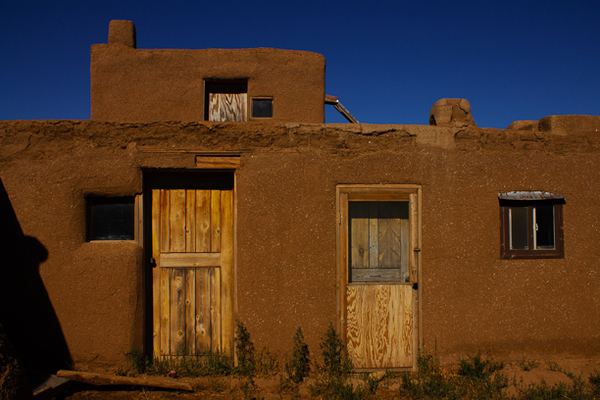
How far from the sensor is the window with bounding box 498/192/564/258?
403 centimetres

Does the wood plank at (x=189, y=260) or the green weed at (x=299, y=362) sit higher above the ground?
the wood plank at (x=189, y=260)

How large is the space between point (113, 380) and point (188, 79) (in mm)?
4009

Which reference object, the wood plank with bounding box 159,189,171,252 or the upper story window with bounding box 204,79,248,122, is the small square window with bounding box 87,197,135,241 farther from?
the upper story window with bounding box 204,79,248,122

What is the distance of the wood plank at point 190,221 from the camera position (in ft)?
13.4

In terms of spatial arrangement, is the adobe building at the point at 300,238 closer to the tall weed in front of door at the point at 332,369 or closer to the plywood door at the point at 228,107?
the tall weed in front of door at the point at 332,369

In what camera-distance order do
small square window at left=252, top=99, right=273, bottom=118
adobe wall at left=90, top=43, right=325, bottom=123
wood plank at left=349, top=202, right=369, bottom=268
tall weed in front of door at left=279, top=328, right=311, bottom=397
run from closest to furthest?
1. tall weed in front of door at left=279, top=328, right=311, bottom=397
2. wood plank at left=349, top=202, right=369, bottom=268
3. adobe wall at left=90, top=43, right=325, bottom=123
4. small square window at left=252, top=99, right=273, bottom=118

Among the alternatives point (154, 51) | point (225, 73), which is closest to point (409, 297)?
point (225, 73)

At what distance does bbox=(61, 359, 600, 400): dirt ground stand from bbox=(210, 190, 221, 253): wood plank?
1289 mm

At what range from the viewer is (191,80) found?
5699 millimetres

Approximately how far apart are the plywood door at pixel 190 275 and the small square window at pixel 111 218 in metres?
0.25

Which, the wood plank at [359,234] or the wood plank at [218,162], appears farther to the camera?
the wood plank at [359,234]

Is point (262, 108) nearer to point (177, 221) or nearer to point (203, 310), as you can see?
point (177, 221)

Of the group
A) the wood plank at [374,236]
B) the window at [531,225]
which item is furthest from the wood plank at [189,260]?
the window at [531,225]

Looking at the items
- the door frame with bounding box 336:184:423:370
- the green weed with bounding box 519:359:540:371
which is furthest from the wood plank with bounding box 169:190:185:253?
the green weed with bounding box 519:359:540:371
